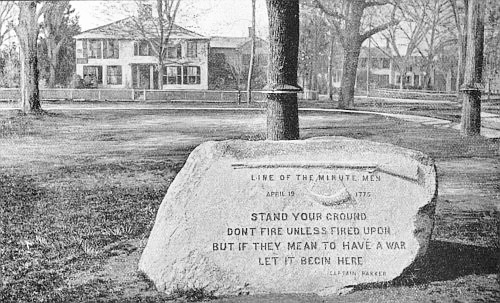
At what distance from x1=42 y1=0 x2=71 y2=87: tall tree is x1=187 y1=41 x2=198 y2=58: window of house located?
1.04 metres

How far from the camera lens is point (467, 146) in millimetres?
5551

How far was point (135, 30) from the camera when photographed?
4.89m

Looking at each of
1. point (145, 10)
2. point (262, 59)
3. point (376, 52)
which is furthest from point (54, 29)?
point (376, 52)

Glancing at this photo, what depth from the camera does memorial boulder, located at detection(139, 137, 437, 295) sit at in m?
3.71

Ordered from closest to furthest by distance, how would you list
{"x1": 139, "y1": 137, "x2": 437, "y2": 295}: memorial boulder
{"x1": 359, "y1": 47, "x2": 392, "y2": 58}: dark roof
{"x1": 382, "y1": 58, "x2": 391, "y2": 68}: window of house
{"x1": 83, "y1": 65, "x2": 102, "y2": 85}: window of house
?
1. {"x1": 139, "y1": 137, "x2": 437, "y2": 295}: memorial boulder
2. {"x1": 83, "y1": 65, "x2": 102, "y2": 85}: window of house
3. {"x1": 359, "y1": 47, "x2": 392, "y2": 58}: dark roof
4. {"x1": 382, "y1": 58, "x2": 391, "y2": 68}: window of house

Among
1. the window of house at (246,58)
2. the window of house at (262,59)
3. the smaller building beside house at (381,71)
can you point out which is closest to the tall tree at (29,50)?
the window of house at (246,58)

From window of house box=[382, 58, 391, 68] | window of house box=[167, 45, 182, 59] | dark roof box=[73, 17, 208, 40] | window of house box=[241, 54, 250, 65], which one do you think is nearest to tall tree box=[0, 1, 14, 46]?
dark roof box=[73, 17, 208, 40]

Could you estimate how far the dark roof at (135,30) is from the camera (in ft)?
15.9

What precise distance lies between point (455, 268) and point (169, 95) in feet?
10.3

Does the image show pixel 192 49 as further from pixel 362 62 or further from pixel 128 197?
pixel 362 62

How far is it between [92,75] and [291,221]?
2.50m

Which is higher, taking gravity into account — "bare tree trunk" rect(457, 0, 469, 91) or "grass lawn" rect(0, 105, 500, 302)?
"bare tree trunk" rect(457, 0, 469, 91)

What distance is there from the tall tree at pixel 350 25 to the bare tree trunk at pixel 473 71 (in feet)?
3.35

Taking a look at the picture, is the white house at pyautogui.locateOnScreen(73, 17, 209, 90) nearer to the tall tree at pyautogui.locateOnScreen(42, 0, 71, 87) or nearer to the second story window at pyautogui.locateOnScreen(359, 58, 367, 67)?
the tall tree at pyautogui.locateOnScreen(42, 0, 71, 87)
